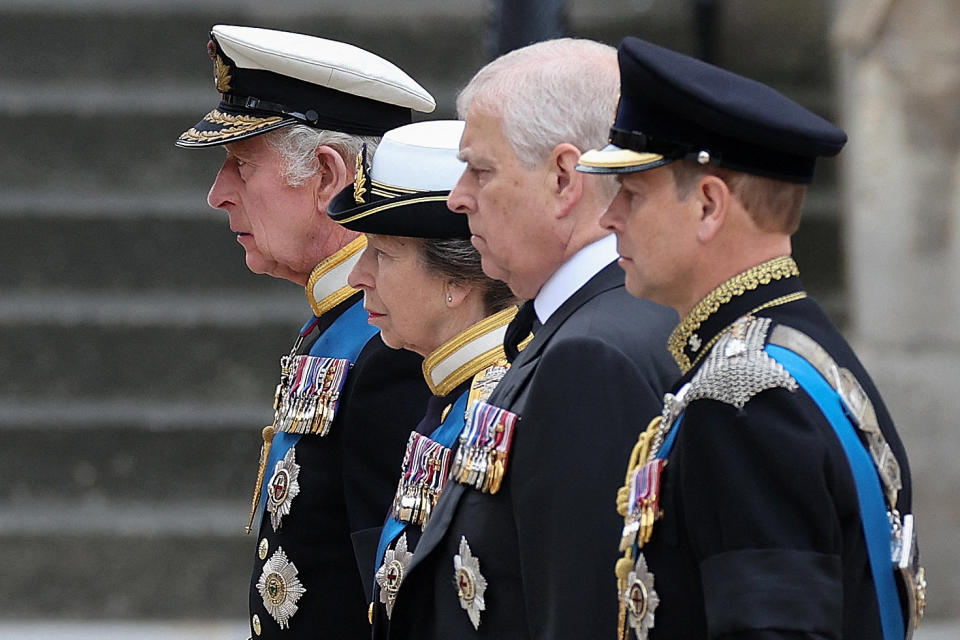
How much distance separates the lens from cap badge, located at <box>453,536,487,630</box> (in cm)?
204

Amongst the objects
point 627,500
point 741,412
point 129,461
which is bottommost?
point 129,461

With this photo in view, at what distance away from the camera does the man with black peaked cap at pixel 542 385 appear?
75.1 inches

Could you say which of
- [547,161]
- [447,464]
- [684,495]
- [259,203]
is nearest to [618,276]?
[547,161]

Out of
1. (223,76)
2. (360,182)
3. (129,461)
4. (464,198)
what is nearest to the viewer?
(464,198)

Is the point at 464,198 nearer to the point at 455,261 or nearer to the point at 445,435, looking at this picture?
the point at 455,261

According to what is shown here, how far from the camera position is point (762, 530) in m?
1.55

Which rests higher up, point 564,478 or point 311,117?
point 311,117

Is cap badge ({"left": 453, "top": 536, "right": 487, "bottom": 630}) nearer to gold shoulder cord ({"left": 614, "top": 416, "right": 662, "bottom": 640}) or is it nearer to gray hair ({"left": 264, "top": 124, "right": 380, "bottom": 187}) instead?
gold shoulder cord ({"left": 614, "top": 416, "right": 662, "bottom": 640})

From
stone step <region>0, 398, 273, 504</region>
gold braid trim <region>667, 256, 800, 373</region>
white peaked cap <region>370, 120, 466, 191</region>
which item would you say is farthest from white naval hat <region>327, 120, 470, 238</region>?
stone step <region>0, 398, 273, 504</region>

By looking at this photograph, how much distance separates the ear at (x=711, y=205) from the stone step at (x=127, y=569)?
13.4 feet

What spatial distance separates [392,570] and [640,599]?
730 millimetres

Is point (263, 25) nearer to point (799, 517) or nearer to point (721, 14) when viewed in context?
point (721, 14)

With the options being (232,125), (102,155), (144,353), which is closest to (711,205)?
(232,125)

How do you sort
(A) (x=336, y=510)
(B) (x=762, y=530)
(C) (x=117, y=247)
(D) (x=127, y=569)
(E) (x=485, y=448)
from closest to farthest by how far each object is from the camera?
(B) (x=762, y=530)
(E) (x=485, y=448)
(A) (x=336, y=510)
(D) (x=127, y=569)
(C) (x=117, y=247)
